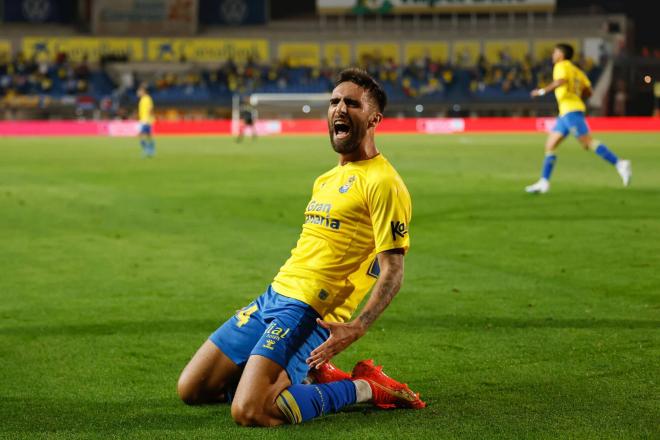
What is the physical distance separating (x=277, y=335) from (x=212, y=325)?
2.53 metres

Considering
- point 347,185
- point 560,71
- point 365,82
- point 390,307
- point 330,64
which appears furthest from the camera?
point 330,64

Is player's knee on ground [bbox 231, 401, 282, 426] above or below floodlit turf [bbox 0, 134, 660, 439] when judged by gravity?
above

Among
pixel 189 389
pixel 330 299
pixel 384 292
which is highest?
pixel 384 292

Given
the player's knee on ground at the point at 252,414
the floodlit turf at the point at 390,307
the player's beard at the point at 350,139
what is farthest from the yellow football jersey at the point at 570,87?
the player's knee on ground at the point at 252,414

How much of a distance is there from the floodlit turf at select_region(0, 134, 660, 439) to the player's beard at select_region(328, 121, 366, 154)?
1380mm

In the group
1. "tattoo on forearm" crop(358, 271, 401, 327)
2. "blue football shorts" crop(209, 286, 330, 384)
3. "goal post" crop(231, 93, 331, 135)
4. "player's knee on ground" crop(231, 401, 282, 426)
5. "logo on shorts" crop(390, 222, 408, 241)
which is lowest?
"goal post" crop(231, 93, 331, 135)

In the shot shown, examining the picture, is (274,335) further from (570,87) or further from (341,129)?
(570,87)

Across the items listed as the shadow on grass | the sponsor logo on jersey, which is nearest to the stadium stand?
the shadow on grass

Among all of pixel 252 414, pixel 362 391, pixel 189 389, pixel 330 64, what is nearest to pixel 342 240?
pixel 362 391

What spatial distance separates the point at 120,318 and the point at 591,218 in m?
8.11

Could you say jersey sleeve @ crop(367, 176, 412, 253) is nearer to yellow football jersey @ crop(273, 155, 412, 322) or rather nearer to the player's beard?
yellow football jersey @ crop(273, 155, 412, 322)

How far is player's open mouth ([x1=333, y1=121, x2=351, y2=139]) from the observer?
509 cm

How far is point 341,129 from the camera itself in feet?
16.8

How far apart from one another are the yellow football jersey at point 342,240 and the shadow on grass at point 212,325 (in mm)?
2225
